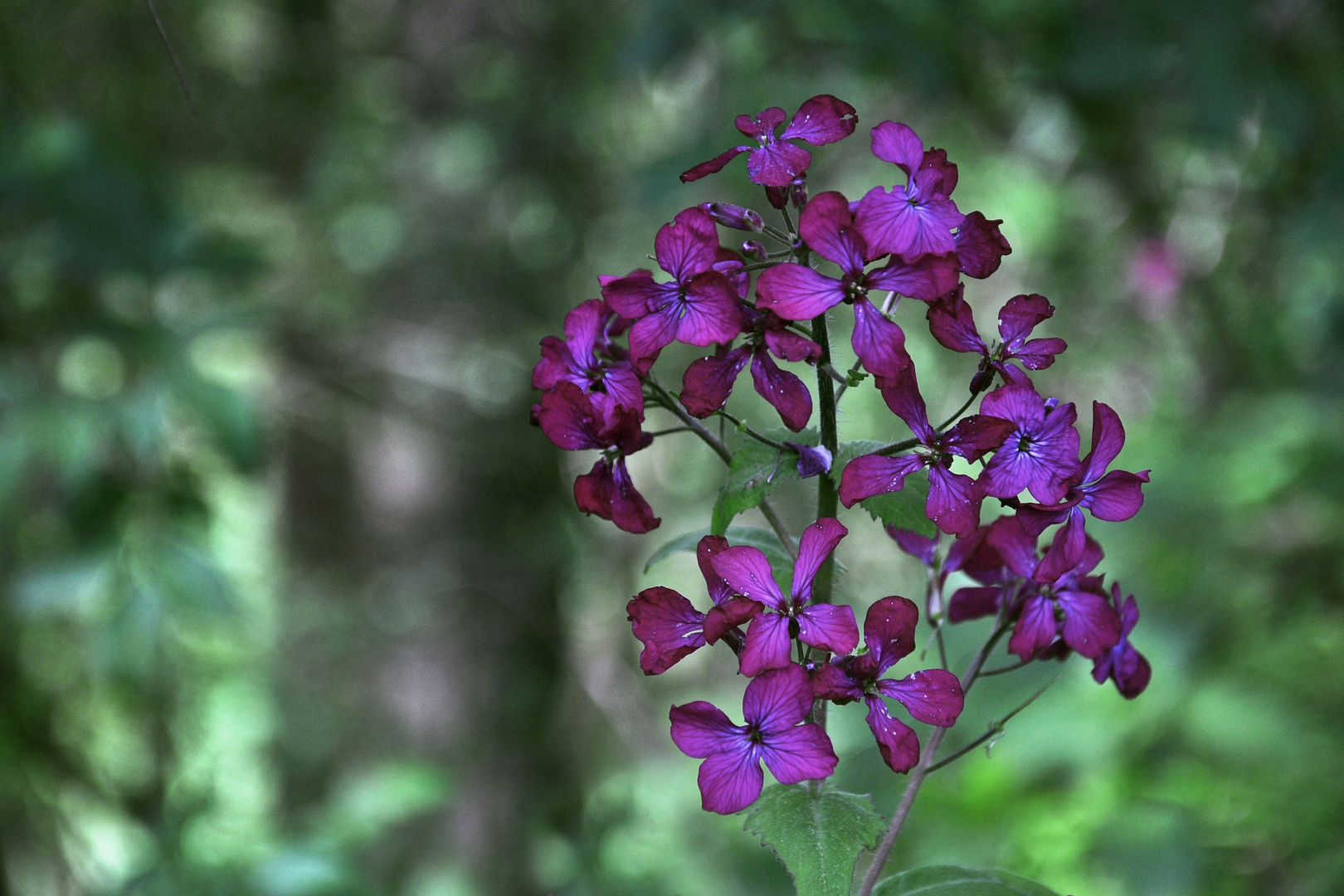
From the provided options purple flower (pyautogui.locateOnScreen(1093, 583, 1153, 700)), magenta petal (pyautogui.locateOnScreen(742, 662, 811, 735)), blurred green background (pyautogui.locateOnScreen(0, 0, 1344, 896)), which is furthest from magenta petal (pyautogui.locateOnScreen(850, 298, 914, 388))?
blurred green background (pyautogui.locateOnScreen(0, 0, 1344, 896))

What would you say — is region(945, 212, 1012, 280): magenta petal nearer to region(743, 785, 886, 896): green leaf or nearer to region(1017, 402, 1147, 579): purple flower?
region(1017, 402, 1147, 579): purple flower

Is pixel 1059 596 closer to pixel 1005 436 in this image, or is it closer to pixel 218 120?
pixel 1005 436

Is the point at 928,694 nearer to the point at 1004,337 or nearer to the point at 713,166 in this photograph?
the point at 1004,337

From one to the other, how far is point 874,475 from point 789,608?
109 millimetres

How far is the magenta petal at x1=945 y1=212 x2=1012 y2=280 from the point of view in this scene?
29.8 inches

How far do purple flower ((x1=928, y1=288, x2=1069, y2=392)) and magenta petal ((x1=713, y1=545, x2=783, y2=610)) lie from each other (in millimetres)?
201

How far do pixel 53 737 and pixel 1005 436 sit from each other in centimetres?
267

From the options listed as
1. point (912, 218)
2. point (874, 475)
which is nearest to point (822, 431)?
point (874, 475)

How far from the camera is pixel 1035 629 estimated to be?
81cm

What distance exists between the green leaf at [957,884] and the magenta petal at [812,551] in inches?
10.0

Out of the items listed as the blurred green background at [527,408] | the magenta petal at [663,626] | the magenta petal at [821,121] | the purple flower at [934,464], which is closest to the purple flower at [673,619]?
the magenta petal at [663,626]

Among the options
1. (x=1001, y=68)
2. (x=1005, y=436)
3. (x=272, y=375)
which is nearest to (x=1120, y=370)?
(x=1001, y=68)

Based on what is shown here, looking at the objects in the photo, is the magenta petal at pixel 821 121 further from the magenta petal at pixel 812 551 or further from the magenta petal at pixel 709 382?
the magenta petal at pixel 812 551

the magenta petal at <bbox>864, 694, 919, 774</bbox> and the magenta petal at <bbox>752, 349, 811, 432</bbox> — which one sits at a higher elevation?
the magenta petal at <bbox>752, 349, 811, 432</bbox>
